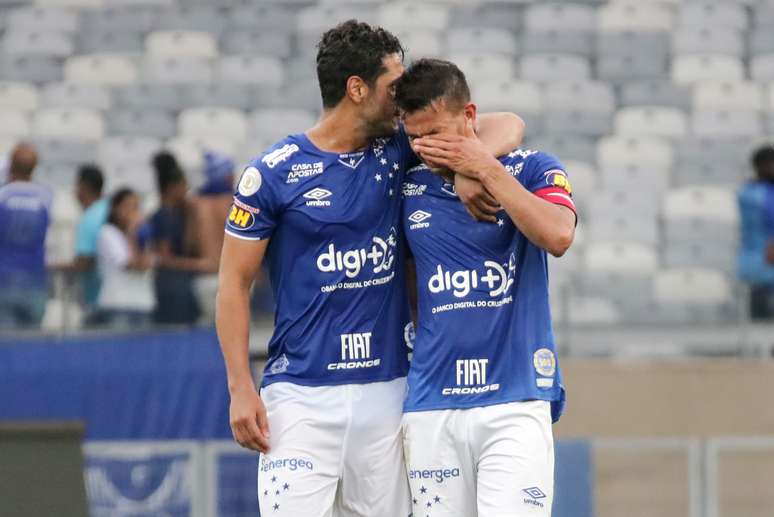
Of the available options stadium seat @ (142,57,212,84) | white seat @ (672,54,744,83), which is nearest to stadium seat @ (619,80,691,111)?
white seat @ (672,54,744,83)

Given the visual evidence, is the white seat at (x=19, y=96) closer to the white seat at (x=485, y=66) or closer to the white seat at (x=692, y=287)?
the white seat at (x=485, y=66)

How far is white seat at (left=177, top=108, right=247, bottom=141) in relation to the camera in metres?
13.2

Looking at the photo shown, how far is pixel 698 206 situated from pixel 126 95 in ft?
17.8

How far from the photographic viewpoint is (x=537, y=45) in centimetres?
1361

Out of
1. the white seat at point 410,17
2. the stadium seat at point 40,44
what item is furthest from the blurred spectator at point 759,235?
the stadium seat at point 40,44

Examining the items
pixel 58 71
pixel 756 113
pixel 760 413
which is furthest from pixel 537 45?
pixel 760 413

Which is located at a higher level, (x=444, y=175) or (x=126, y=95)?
(x=126, y=95)

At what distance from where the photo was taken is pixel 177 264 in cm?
859

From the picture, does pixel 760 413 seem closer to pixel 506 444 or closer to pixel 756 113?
pixel 756 113

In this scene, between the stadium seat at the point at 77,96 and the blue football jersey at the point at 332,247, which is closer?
the blue football jersey at the point at 332,247

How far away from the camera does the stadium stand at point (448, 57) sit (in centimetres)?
1250

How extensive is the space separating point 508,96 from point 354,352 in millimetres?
8592

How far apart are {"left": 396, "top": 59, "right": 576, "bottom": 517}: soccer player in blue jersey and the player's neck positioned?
23 centimetres

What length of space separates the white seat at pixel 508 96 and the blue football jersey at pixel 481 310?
834 cm
